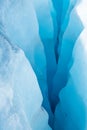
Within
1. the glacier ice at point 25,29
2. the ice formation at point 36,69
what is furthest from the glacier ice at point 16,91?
the glacier ice at point 25,29

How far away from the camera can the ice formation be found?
1.81 feet

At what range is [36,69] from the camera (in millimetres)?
862

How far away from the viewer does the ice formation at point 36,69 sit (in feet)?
1.81

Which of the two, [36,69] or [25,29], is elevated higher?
[25,29]

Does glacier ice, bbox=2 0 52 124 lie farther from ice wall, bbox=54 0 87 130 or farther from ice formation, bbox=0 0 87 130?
ice wall, bbox=54 0 87 130

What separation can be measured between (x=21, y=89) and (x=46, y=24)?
15.5 inches

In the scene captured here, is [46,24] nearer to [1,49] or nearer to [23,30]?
[23,30]

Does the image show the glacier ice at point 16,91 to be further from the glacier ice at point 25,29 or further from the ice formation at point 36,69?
the glacier ice at point 25,29

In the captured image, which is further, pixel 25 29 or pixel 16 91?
pixel 25 29

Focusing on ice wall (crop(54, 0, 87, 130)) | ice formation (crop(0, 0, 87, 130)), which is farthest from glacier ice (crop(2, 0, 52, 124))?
ice wall (crop(54, 0, 87, 130))

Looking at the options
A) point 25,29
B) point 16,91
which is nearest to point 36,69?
point 25,29

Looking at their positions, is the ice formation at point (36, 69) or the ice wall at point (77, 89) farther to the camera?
the ice wall at point (77, 89)

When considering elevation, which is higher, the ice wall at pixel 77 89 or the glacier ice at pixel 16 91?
the glacier ice at pixel 16 91

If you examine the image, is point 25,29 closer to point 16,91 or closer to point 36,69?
point 36,69
